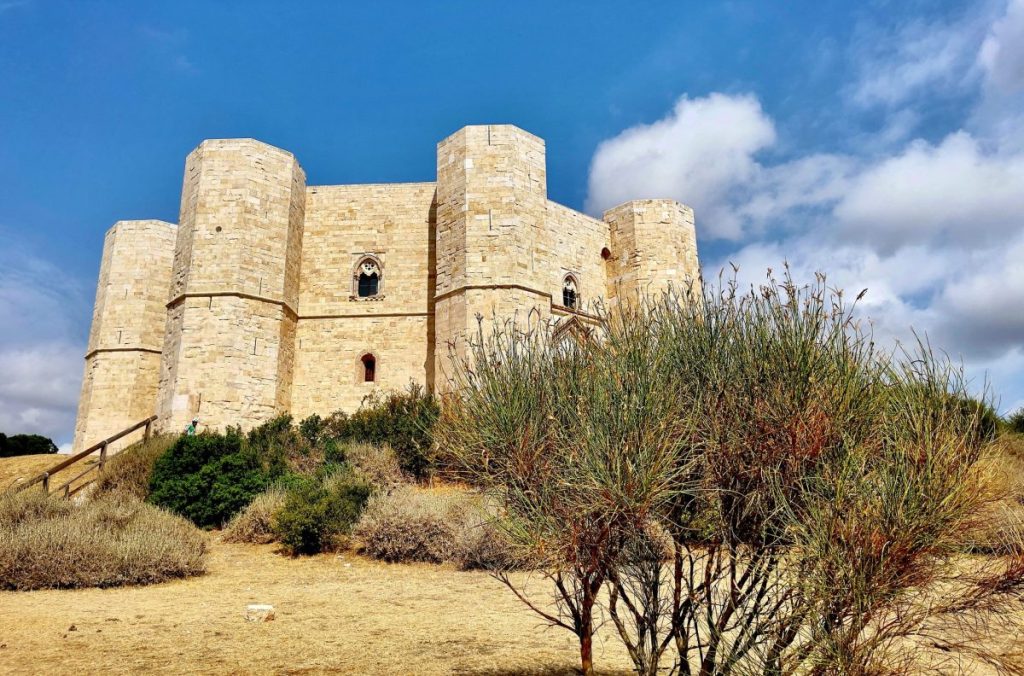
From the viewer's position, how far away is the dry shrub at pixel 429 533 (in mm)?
8883

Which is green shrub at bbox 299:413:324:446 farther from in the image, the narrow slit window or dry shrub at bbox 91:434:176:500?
dry shrub at bbox 91:434:176:500

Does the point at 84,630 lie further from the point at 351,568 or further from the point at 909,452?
the point at 909,452

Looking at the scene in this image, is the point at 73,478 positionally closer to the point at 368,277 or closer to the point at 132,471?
the point at 132,471

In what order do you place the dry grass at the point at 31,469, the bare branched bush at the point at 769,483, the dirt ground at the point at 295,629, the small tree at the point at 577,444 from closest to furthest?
the bare branched bush at the point at 769,483 → the small tree at the point at 577,444 → the dirt ground at the point at 295,629 → the dry grass at the point at 31,469

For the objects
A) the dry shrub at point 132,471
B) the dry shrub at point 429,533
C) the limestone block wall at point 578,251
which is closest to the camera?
the dry shrub at point 429,533

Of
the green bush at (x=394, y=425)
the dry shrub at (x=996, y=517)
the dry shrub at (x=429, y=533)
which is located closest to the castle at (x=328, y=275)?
the green bush at (x=394, y=425)

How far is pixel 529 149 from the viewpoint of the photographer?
59.2ft

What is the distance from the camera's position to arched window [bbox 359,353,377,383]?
60.5 ft

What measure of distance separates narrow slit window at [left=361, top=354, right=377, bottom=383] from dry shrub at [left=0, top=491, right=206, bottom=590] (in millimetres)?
9122

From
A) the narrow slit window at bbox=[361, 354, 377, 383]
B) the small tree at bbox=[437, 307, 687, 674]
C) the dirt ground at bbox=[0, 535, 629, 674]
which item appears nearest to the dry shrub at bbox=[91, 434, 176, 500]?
the dirt ground at bbox=[0, 535, 629, 674]

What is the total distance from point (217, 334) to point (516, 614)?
1240 centimetres

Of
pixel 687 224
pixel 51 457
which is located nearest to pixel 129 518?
pixel 51 457

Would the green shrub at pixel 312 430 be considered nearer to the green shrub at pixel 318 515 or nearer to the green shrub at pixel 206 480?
the green shrub at pixel 206 480

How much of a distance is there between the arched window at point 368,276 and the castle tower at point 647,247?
7.19 meters
